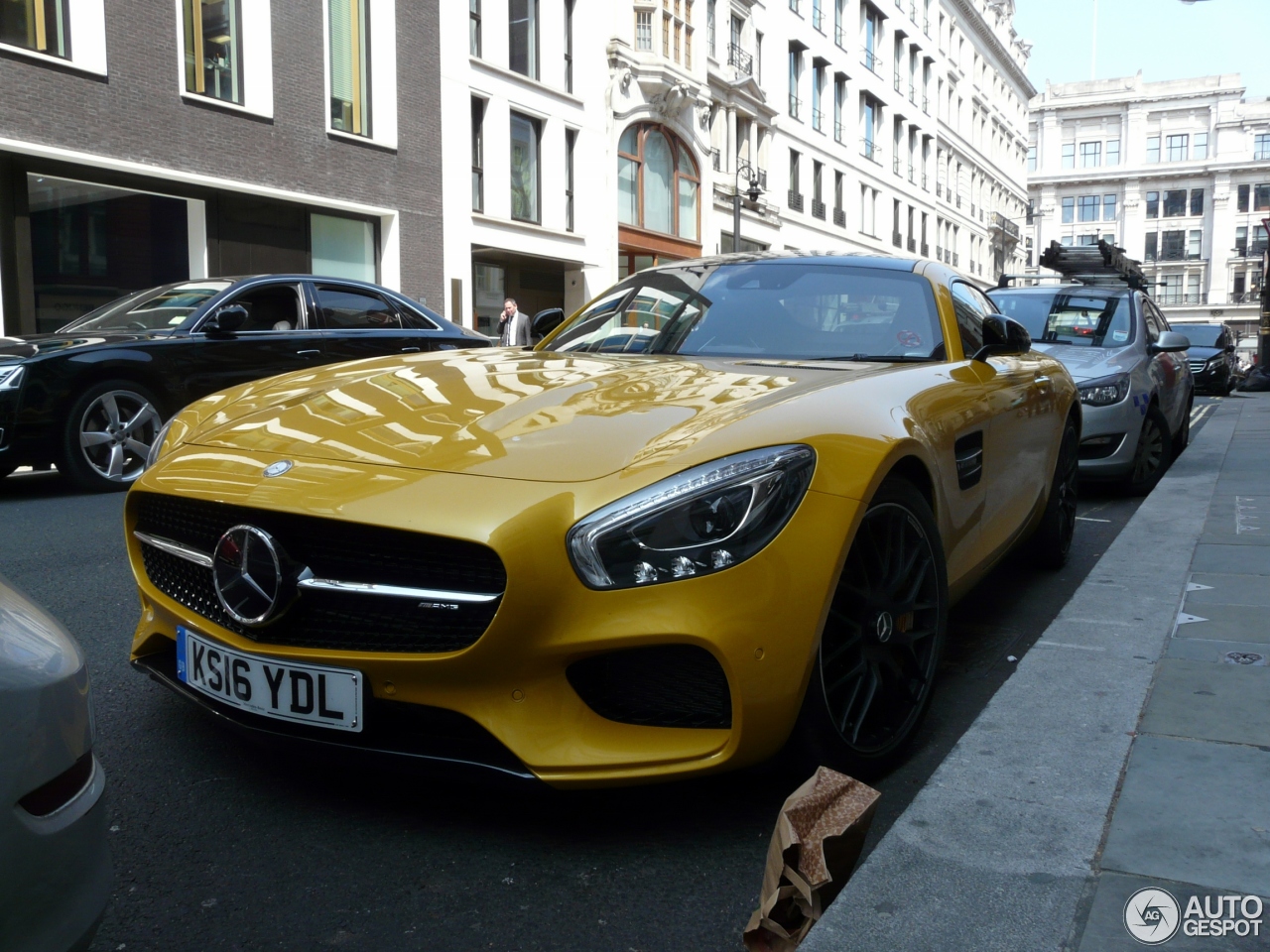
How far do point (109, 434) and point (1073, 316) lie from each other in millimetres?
6677

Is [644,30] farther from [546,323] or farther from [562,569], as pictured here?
[562,569]

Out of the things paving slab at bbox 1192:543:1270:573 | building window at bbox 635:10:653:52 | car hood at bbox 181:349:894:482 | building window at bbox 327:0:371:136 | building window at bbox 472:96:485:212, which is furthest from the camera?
building window at bbox 635:10:653:52

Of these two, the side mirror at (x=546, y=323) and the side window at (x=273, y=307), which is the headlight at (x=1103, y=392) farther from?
the side window at (x=273, y=307)

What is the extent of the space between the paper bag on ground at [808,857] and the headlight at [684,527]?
0.45m

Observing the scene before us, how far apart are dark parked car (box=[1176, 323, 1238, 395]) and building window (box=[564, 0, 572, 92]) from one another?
12937mm

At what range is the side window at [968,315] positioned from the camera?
4074 millimetres

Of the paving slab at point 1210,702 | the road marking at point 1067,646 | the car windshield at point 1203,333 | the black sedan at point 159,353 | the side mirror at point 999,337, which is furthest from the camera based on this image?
the car windshield at point 1203,333

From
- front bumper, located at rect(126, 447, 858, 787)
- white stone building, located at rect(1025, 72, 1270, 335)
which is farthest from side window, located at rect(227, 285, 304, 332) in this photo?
white stone building, located at rect(1025, 72, 1270, 335)

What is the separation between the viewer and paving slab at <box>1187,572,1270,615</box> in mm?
4105

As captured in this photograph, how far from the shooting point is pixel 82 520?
6.24 m

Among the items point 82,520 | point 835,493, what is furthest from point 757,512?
point 82,520

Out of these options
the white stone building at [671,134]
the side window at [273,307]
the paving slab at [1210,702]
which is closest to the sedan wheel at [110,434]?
the side window at [273,307]

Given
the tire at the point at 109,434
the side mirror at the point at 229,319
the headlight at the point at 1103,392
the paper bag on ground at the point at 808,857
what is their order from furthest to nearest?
the side mirror at the point at 229,319
the headlight at the point at 1103,392
the tire at the point at 109,434
the paper bag on ground at the point at 808,857

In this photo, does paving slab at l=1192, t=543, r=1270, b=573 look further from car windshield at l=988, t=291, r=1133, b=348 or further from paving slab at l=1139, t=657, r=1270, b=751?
car windshield at l=988, t=291, r=1133, b=348
